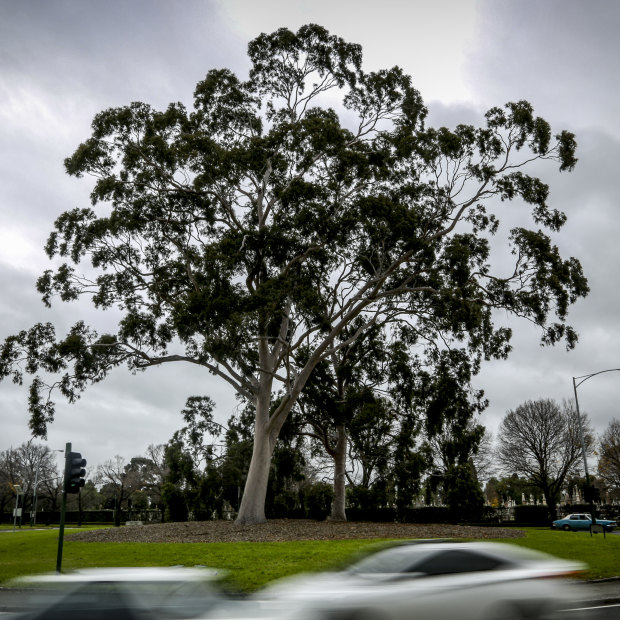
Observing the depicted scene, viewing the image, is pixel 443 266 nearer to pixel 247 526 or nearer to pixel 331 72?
pixel 331 72

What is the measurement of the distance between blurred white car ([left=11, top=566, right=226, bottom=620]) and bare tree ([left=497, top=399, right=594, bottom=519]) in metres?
55.3

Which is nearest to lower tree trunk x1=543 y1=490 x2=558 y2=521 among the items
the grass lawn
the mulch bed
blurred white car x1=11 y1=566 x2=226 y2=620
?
the mulch bed

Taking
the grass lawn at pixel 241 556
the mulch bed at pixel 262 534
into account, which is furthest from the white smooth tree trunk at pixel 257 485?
the grass lawn at pixel 241 556

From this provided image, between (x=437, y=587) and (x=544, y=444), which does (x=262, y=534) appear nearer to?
(x=437, y=587)

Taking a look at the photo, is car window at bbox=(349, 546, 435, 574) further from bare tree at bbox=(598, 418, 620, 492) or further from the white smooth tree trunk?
bare tree at bbox=(598, 418, 620, 492)

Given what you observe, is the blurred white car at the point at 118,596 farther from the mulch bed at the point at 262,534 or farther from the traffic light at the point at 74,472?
the mulch bed at the point at 262,534

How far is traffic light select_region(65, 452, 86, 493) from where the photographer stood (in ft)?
43.5

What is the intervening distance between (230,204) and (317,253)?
19.4ft

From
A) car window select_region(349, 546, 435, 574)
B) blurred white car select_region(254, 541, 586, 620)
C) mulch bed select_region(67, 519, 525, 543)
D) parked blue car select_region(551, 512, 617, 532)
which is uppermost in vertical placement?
car window select_region(349, 546, 435, 574)

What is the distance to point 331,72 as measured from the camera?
31.3 metres

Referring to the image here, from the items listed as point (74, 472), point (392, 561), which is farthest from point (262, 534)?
point (392, 561)

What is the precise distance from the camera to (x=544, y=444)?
55500 millimetres

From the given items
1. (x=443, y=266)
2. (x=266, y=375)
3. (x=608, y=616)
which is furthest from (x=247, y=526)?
(x=608, y=616)

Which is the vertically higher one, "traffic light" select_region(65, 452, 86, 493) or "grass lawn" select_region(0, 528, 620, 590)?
"traffic light" select_region(65, 452, 86, 493)
